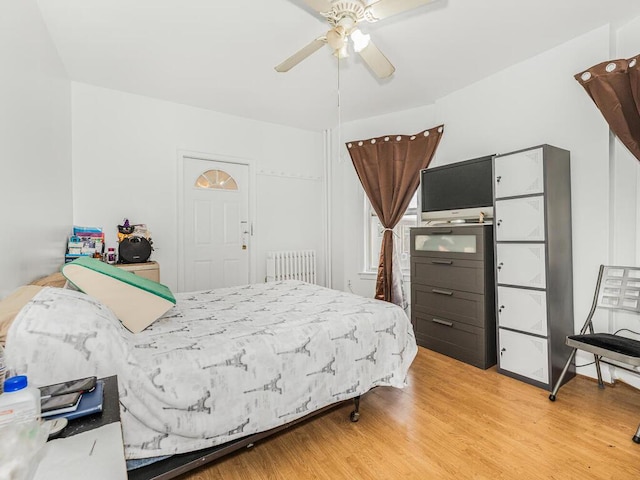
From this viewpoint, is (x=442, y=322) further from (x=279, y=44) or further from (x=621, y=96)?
(x=279, y=44)

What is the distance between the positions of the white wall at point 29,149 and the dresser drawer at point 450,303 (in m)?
3.04

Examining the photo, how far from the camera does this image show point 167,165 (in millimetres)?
3576

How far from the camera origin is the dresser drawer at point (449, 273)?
106 inches

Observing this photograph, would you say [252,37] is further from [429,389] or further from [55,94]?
[429,389]

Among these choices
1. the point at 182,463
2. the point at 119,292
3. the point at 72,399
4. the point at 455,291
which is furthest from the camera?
the point at 455,291

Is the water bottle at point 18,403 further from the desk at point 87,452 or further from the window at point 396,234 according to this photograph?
the window at point 396,234

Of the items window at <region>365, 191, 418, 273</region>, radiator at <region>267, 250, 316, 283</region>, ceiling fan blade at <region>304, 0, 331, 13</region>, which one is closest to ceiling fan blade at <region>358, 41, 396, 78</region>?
ceiling fan blade at <region>304, 0, 331, 13</region>

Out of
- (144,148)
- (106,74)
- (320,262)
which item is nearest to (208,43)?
(106,74)

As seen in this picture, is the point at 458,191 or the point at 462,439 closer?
the point at 462,439

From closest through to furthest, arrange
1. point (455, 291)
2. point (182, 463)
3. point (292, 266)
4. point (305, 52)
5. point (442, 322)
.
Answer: point (182, 463), point (305, 52), point (455, 291), point (442, 322), point (292, 266)

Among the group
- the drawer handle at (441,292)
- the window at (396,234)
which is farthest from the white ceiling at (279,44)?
the drawer handle at (441,292)

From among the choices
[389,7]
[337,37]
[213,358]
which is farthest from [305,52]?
[213,358]

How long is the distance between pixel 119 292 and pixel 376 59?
6.87ft

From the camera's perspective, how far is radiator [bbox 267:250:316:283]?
4172 mm
